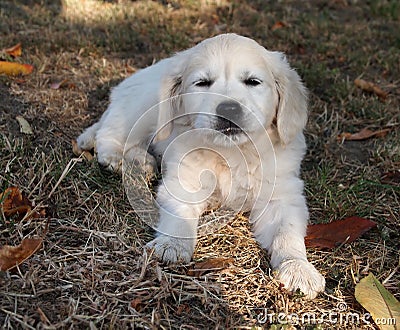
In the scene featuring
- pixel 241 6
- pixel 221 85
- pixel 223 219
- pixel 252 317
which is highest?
pixel 221 85

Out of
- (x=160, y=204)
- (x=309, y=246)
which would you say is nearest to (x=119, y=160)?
(x=160, y=204)

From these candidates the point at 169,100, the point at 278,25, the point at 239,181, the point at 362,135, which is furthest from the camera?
the point at 278,25

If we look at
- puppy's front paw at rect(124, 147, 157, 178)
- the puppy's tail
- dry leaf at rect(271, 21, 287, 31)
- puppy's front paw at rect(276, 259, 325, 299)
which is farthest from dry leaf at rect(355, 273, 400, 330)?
dry leaf at rect(271, 21, 287, 31)

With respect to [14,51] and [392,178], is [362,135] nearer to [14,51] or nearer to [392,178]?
[392,178]

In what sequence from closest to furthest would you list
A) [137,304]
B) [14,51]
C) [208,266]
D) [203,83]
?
[137,304], [208,266], [203,83], [14,51]

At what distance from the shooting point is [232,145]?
2553mm

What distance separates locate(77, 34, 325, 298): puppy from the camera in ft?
8.14

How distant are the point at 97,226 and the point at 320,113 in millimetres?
2132

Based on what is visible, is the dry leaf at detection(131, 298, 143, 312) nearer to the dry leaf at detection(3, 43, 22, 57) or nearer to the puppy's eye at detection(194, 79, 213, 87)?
the puppy's eye at detection(194, 79, 213, 87)

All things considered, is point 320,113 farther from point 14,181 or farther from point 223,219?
point 14,181

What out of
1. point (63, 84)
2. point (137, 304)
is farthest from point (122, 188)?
point (63, 84)

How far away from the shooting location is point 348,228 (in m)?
2.61

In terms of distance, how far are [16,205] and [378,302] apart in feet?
5.38

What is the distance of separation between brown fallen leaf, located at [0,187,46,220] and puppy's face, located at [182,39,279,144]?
0.87 m
